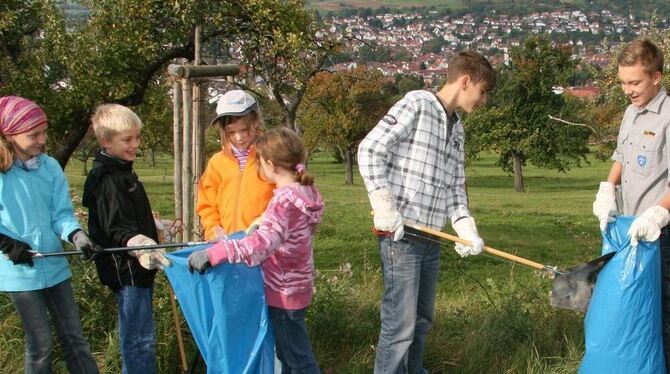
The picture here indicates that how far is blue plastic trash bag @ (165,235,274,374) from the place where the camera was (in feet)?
11.4

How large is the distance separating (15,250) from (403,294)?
67.3 inches

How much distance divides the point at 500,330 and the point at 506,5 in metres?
204

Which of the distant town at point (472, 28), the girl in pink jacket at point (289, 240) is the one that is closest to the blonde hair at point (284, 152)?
the girl in pink jacket at point (289, 240)

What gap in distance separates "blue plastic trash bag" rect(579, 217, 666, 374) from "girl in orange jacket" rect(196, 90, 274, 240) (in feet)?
5.46

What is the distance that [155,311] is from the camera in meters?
4.27

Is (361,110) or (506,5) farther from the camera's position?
(506,5)

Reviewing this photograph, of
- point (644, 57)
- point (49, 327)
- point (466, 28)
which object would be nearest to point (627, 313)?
point (644, 57)

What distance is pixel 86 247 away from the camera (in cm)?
348

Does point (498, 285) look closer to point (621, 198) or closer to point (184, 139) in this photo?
point (621, 198)

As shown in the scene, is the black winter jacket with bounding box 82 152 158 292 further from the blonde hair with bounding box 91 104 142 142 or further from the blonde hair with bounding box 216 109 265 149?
the blonde hair with bounding box 216 109 265 149

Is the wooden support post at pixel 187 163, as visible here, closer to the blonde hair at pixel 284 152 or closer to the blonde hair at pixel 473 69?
the blonde hair at pixel 284 152

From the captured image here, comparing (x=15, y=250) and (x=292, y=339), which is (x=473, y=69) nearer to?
(x=292, y=339)

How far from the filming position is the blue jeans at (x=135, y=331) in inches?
145

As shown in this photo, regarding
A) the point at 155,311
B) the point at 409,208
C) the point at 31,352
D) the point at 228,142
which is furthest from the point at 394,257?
the point at 31,352
